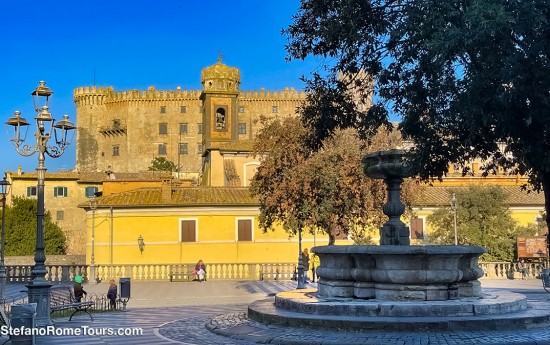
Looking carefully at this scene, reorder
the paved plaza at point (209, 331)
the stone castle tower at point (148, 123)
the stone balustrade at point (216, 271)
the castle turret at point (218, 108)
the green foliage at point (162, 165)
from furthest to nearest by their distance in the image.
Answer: the stone castle tower at point (148, 123), the green foliage at point (162, 165), the castle turret at point (218, 108), the stone balustrade at point (216, 271), the paved plaza at point (209, 331)

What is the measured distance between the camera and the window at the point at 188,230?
38219 mm

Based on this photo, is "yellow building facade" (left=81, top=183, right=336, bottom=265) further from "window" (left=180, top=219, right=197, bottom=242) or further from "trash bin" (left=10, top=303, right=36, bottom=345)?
"trash bin" (left=10, top=303, right=36, bottom=345)

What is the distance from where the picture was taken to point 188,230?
38312mm

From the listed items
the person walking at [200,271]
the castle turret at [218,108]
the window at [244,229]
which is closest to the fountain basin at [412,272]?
the person walking at [200,271]

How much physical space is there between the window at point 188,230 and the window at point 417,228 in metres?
12.9

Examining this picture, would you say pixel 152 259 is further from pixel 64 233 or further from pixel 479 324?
pixel 64 233

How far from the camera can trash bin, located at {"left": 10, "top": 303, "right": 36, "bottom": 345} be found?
1001 cm

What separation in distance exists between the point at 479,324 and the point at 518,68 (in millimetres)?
4052

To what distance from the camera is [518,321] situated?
34.3ft

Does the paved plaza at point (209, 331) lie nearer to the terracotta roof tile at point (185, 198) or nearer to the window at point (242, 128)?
the terracotta roof tile at point (185, 198)

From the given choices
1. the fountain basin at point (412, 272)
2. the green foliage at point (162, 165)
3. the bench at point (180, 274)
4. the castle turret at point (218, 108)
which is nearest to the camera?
the fountain basin at point (412, 272)

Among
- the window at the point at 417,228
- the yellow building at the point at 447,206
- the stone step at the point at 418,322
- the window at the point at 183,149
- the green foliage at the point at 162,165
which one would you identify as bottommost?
the stone step at the point at 418,322

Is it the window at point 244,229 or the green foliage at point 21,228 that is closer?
the window at point 244,229

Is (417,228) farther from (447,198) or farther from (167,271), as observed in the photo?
(167,271)
